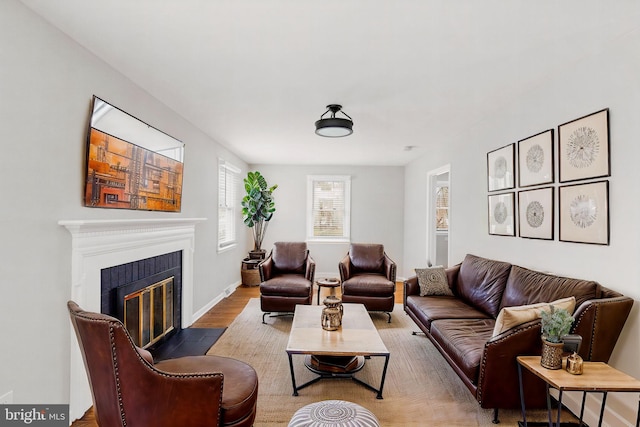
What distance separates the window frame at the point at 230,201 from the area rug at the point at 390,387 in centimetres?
202

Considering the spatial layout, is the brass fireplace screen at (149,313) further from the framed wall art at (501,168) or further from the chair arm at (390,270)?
the framed wall art at (501,168)

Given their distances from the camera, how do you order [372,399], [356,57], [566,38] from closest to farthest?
1. [566,38]
2. [356,57]
3. [372,399]

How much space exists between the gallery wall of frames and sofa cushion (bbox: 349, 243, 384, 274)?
74.5 inches

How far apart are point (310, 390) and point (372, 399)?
49 cm

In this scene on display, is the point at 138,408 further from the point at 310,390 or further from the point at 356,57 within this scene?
the point at 356,57

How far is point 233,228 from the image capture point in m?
6.18

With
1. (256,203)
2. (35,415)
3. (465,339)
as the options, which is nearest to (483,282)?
(465,339)

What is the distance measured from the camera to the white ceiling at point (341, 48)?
71.5 inches

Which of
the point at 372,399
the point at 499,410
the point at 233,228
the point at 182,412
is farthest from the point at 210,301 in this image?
the point at 499,410

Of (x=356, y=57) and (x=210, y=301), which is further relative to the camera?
(x=210, y=301)

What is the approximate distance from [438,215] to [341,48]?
488 centimetres

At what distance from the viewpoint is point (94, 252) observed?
7.72ft

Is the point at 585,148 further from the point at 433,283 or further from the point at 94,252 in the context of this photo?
the point at 94,252

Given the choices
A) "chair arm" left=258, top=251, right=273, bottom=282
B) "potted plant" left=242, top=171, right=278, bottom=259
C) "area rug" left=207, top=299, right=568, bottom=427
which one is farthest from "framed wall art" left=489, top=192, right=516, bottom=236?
"potted plant" left=242, top=171, right=278, bottom=259
